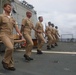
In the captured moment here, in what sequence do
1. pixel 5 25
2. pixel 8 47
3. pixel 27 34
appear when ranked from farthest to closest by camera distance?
pixel 27 34, pixel 5 25, pixel 8 47

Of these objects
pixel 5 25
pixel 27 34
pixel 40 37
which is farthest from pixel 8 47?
pixel 40 37

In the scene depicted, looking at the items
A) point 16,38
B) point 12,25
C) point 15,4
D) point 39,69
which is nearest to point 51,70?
point 39,69

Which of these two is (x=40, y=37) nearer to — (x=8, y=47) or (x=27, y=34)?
(x=27, y=34)

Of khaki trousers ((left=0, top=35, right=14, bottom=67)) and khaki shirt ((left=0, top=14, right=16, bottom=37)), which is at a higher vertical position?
khaki shirt ((left=0, top=14, right=16, bottom=37))

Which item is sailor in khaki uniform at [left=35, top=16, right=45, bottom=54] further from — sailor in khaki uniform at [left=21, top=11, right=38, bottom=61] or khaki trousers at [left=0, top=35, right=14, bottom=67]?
khaki trousers at [left=0, top=35, right=14, bottom=67]

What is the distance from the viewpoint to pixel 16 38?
11.7 meters

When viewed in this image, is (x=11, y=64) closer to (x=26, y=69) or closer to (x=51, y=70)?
(x=26, y=69)

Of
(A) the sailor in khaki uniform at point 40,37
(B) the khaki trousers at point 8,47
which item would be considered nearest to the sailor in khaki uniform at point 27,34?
(A) the sailor in khaki uniform at point 40,37

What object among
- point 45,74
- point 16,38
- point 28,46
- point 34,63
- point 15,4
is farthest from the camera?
point 15,4

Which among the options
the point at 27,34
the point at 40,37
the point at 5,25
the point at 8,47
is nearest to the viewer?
the point at 8,47

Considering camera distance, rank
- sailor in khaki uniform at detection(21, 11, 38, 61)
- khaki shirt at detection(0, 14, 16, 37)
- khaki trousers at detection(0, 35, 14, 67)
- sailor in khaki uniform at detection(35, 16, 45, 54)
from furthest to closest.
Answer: sailor in khaki uniform at detection(35, 16, 45, 54) → sailor in khaki uniform at detection(21, 11, 38, 61) → khaki shirt at detection(0, 14, 16, 37) → khaki trousers at detection(0, 35, 14, 67)

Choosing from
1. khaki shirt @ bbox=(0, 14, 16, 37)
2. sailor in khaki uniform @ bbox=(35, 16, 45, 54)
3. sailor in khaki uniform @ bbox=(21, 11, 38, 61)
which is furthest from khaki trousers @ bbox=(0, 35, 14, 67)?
sailor in khaki uniform @ bbox=(35, 16, 45, 54)

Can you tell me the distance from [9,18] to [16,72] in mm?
1530

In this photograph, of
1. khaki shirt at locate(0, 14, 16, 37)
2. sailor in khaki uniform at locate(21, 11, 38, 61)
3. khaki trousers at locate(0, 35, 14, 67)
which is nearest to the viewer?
khaki trousers at locate(0, 35, 14, 67)
